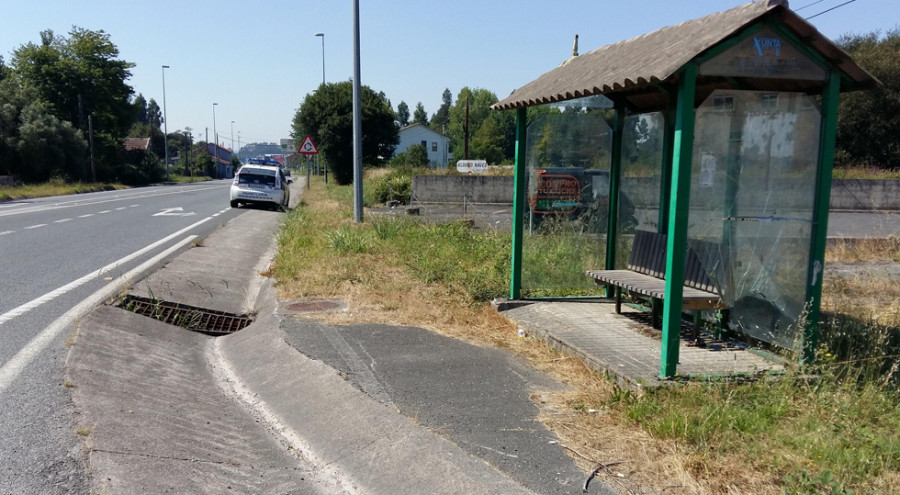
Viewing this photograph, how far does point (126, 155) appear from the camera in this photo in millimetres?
63500

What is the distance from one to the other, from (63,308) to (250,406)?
135 inches

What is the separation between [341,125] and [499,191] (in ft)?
62.4

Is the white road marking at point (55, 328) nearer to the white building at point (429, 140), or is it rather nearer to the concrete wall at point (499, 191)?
the concrete wall at point (499, 191)

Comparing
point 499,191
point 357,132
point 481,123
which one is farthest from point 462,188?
point 481,123

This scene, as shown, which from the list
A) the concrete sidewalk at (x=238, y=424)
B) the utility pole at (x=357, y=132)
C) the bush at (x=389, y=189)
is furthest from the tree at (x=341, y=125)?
the concrete sidewalk at (x=238, y=424)

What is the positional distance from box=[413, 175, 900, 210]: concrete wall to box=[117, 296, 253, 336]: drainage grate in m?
21.6

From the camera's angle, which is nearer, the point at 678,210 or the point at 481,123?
the point at 678,210

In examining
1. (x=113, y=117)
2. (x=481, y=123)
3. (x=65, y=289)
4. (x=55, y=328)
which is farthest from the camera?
(x=481, y=123)

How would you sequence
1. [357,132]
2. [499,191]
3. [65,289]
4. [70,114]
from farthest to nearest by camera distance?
[70,114] → [499,191] → [357,132] → [65,289]

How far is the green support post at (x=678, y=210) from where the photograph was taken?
15.2 feet

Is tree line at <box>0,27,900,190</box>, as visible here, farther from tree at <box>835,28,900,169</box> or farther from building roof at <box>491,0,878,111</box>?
building roof at <box>491,0,878,111</box>

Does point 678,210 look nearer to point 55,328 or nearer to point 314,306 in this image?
point 314,306

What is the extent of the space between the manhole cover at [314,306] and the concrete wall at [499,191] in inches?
852

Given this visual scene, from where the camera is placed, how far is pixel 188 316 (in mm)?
7355
